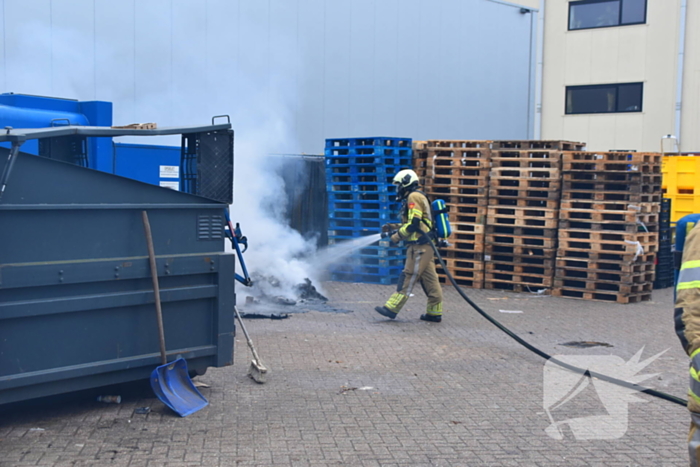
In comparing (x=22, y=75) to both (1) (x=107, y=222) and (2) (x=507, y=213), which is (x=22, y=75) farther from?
(2) (x=507, y=213)

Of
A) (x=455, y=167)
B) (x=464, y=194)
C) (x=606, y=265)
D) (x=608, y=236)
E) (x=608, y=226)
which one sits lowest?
(x=606, y=265)

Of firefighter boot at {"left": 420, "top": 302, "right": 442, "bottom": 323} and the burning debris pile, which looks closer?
firefighter boot at {"left": 420, "top": 302, "right": 442, "bottom": 323}

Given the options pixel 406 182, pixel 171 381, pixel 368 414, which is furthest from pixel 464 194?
pixel 171 381

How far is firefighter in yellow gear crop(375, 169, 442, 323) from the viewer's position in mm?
8891

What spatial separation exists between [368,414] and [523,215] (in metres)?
6.80

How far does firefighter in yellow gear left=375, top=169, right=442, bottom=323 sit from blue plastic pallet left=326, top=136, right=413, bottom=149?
3108 millimetres

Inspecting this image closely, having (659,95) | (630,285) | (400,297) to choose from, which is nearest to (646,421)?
(400,297)

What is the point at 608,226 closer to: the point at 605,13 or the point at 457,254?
the point at 457,254

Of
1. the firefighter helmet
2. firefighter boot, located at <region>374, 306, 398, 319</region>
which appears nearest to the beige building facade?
the firefighter helmet

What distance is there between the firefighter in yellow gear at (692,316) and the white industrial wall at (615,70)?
19130 mm

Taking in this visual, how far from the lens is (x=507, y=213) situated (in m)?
11.7

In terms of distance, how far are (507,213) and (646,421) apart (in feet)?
21.2

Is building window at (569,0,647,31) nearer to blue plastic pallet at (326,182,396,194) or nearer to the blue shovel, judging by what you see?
blue plastic pallet at (326,182,396,194)

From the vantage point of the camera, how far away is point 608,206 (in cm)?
1088
